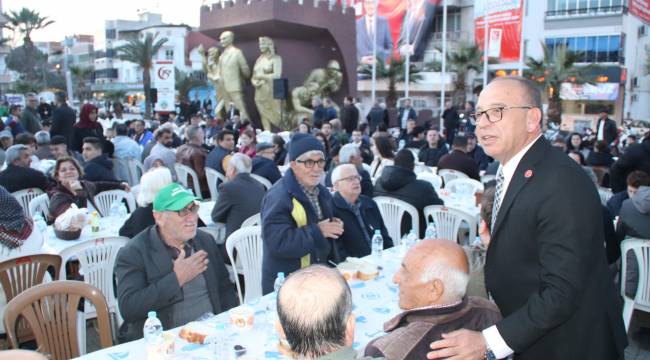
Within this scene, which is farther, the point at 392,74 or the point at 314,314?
the point at 392,74

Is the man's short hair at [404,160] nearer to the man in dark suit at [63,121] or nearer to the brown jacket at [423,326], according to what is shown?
the brown jacket at [423,326]

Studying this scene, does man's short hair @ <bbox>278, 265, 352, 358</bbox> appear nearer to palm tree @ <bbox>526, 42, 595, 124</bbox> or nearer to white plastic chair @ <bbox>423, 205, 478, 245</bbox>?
white plastic chair @ <bbox>423, 205, 478, 245</bbox>

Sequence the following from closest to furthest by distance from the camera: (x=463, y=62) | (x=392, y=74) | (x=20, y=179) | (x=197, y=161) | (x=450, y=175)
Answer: (x=20, y=179)
(x=450, y=175)
(x=197, y=161)
(x=463, y=62)
(x=392, y=74)

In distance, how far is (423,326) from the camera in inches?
73.9

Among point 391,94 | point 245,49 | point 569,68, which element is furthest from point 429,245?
point 391,94

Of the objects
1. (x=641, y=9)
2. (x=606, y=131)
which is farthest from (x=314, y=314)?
(x=606, y=131)

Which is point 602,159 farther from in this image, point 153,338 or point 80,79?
point 80,79

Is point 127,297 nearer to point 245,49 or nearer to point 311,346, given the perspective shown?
point 311,346

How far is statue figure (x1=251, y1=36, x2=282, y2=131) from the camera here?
15656 mm

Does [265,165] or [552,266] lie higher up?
[552,266]

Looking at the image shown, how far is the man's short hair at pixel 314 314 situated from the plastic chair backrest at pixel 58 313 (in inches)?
62.3

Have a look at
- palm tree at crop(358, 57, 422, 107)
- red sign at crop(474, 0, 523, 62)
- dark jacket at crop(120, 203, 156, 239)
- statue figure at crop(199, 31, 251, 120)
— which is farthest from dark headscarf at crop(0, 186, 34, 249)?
palm tree at crop(358, 57, 422, 107)

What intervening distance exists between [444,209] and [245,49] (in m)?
13.9

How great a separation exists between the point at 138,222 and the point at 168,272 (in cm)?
127
